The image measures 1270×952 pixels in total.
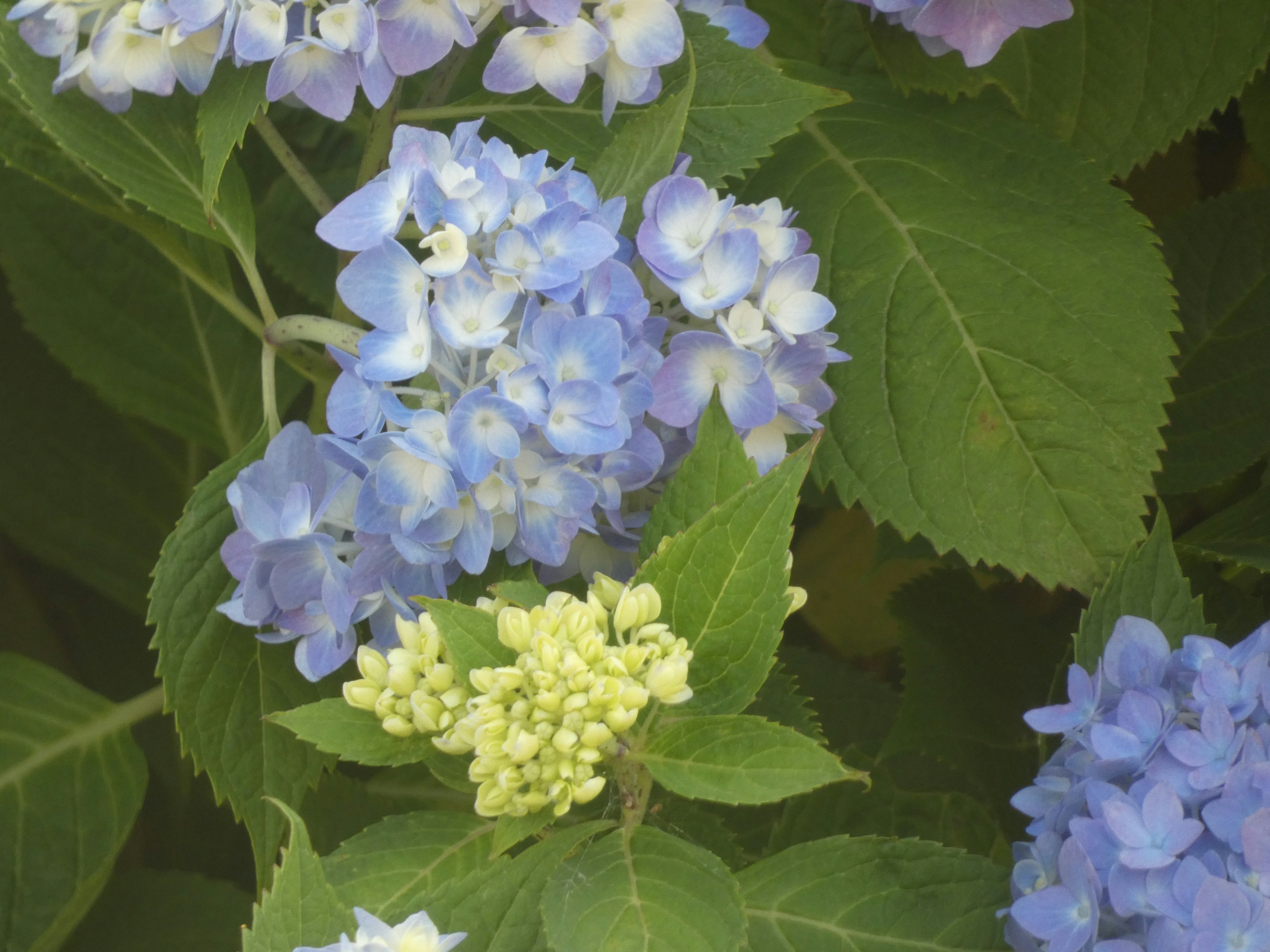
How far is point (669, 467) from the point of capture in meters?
0.60

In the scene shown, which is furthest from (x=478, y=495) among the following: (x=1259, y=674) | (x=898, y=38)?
(x=898, y=38)

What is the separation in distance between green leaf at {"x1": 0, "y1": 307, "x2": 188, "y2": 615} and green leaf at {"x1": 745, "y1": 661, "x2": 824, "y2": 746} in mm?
644

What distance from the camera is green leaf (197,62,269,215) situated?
59cm

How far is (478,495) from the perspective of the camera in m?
0.53

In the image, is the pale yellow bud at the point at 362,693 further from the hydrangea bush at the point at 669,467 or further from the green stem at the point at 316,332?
the green stem at the point at 316,332

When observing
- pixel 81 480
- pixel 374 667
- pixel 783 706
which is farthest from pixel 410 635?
pixel 81 480

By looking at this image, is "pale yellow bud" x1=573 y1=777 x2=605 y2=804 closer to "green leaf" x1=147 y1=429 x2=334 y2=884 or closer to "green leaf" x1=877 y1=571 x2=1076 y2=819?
"green leaf" x1=147 y1=429 x2=334 y2=884

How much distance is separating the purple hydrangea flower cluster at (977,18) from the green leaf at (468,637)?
448 mm

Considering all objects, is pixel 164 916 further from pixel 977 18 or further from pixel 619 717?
pixel 977 18

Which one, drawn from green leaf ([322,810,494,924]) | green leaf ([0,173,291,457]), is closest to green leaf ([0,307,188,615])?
green leaf ([0,173,291,457])

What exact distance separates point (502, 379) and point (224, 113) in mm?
254

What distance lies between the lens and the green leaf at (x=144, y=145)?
0.63m

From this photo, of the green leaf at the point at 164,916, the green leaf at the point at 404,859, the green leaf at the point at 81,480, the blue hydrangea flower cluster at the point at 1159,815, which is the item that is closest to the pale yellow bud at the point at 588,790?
the green leaf at the point at 404,859

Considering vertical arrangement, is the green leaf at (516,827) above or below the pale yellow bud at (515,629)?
below
